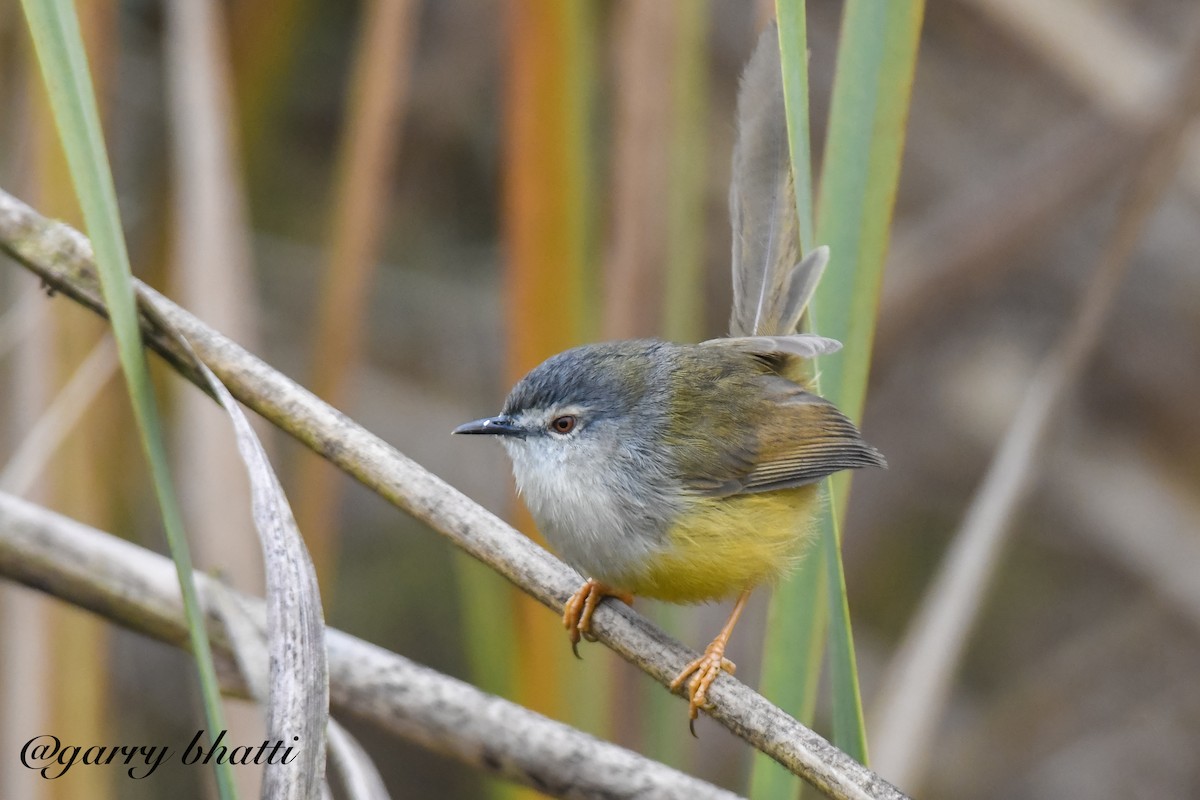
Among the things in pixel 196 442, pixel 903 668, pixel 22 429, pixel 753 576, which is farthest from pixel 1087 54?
pixel 22 429

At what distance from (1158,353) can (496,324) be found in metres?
2.37

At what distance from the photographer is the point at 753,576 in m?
2.09

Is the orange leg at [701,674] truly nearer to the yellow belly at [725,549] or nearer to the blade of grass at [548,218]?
the yellow belly at [725,549]

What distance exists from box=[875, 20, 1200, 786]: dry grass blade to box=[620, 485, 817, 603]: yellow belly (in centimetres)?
36

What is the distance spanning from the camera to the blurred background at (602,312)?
237 cm

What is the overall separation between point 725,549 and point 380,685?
24.9 inches

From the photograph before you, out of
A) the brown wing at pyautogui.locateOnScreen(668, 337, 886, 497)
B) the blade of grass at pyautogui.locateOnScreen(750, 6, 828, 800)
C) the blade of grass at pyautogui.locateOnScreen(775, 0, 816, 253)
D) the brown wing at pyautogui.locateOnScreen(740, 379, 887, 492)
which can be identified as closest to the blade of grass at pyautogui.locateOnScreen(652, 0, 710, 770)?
the brown wing at pyautogui.locateOnScreen(668, 337, 886, 497)

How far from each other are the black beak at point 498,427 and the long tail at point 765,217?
54 centimetres

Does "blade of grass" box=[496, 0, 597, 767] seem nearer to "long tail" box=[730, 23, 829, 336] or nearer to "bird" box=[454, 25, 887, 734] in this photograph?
"bird" box=[454, 25, 887, 734]

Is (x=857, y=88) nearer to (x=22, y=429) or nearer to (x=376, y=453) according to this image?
(x=376, y=453)

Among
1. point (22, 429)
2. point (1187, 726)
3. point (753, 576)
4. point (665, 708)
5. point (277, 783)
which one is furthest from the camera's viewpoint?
point (1187, 726)

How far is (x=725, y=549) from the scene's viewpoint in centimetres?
206

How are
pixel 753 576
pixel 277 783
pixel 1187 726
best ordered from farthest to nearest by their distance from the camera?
pixel 1187 726 < pixel 753 576 < pixel 277 783

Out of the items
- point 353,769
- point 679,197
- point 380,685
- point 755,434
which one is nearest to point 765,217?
point 679,197
